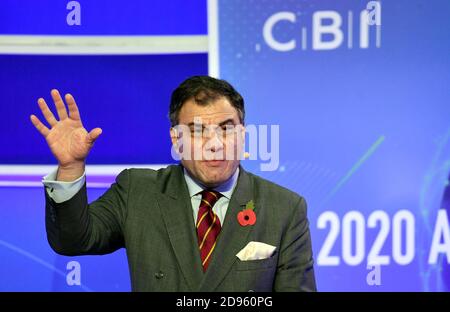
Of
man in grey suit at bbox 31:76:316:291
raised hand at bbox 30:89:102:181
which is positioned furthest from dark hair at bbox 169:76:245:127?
raised hand at bbox 30:89:102:181

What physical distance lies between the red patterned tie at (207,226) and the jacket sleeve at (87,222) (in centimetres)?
23

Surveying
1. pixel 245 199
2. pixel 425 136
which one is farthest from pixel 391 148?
pixel 245 199

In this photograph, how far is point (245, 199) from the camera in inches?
74.7

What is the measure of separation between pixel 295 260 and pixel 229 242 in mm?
205

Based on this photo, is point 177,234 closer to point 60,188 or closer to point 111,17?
point 60,188

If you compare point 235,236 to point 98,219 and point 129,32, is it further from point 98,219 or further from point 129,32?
point 129,32

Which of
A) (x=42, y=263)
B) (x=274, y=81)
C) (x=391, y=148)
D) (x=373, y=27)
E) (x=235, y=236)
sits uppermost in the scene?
(x=373, y=27)

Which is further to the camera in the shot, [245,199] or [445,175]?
[445,175]

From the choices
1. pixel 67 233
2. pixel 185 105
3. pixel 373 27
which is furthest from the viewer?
pixel 373 27

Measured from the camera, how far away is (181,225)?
1849 mm

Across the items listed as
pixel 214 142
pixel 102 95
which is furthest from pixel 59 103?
pixel 102 95

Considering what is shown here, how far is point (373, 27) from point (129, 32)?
110cm

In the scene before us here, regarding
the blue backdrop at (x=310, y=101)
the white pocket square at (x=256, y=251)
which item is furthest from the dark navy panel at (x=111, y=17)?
the white pocket square at (x=256, y=251)

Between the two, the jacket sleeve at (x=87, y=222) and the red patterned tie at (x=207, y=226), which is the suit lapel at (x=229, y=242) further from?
the jacket sleeve at (x=87, y=222)
